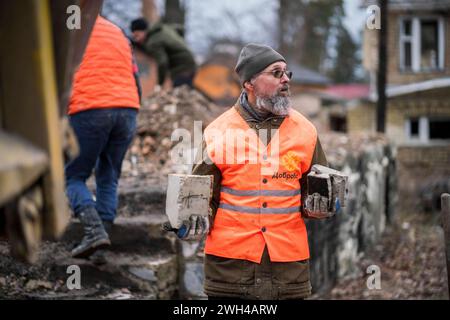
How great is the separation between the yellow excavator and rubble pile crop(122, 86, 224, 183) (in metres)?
5.02

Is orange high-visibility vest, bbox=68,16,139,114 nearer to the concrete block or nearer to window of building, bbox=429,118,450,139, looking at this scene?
the concrete block

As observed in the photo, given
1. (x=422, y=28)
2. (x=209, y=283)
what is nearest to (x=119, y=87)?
(x=209, y=283)

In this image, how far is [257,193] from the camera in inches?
142

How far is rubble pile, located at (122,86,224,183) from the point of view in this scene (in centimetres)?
738

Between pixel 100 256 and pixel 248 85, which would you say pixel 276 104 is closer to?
pixel 248 85

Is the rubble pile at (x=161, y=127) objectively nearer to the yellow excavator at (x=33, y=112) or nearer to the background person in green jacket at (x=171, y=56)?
the background person in green jacket at (x=171, y=56)

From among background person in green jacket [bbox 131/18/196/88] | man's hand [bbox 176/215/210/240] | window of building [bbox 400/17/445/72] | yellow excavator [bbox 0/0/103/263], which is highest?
window of building [bbox 400/17/445/72]

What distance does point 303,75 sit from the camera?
102ft

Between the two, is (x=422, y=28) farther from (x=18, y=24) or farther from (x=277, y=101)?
(x=18, y=24)

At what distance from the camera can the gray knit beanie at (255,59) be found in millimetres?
3707

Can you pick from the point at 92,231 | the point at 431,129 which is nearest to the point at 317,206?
the point at 92,231

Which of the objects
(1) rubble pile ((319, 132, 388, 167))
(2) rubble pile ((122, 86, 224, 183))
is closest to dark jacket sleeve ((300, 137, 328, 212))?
(2) rubble pile ((122, 86, 224, 183))

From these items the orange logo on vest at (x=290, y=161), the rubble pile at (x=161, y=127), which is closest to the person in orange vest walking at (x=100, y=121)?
the orange logo on vest at (x=290, y=161)

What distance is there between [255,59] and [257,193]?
73 centimetres
